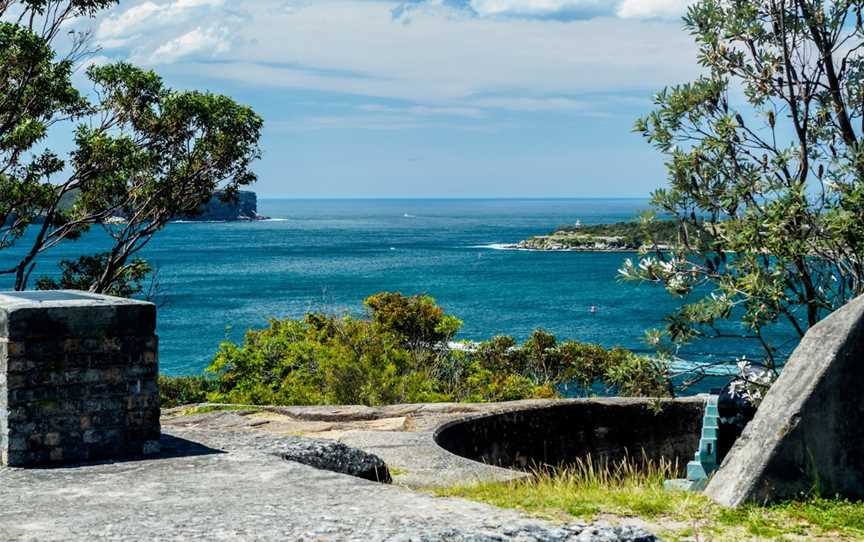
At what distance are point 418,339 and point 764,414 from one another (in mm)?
17898

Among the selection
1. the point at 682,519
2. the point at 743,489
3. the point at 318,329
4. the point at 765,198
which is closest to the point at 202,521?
the point at 682,519

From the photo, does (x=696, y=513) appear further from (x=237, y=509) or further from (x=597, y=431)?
(x=597, y=431)

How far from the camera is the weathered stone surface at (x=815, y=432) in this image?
23.3 ft

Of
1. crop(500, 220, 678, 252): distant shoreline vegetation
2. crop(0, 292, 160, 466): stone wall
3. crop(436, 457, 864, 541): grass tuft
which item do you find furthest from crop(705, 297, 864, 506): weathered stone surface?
crop(500, 220, 678, 252): distant shoreline vegetation

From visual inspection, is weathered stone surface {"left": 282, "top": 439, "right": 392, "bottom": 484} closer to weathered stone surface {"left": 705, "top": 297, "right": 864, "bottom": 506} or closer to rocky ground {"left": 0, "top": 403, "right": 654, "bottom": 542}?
rocky ground {"left": 0, "top": 403, "right": 654, "bottom": 542}

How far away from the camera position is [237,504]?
20.5 ft

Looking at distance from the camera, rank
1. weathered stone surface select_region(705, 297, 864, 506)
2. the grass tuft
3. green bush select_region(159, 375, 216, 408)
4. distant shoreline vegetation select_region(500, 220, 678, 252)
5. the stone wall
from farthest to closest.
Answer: distant shoreline vegetation select_region(500, 220, 678, 252), green bush select_region(159, 375, 216, 408), the stone wall, weathered stone surface select_region(705, 297, 864, 506), the grass tuft

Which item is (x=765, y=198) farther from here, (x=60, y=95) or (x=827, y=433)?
(x=60, y=95)

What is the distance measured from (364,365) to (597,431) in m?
6.50

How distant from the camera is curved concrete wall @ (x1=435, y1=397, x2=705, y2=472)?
12.0 meters

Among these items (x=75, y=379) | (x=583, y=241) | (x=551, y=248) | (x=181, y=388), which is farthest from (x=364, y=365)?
(x=551, y=248)

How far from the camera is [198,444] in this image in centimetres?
816

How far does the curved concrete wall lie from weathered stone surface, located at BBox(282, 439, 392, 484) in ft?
11.6

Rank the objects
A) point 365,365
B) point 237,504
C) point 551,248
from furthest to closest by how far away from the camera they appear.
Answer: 1. point 551,248
2. point 365,365
3. point 237,504
